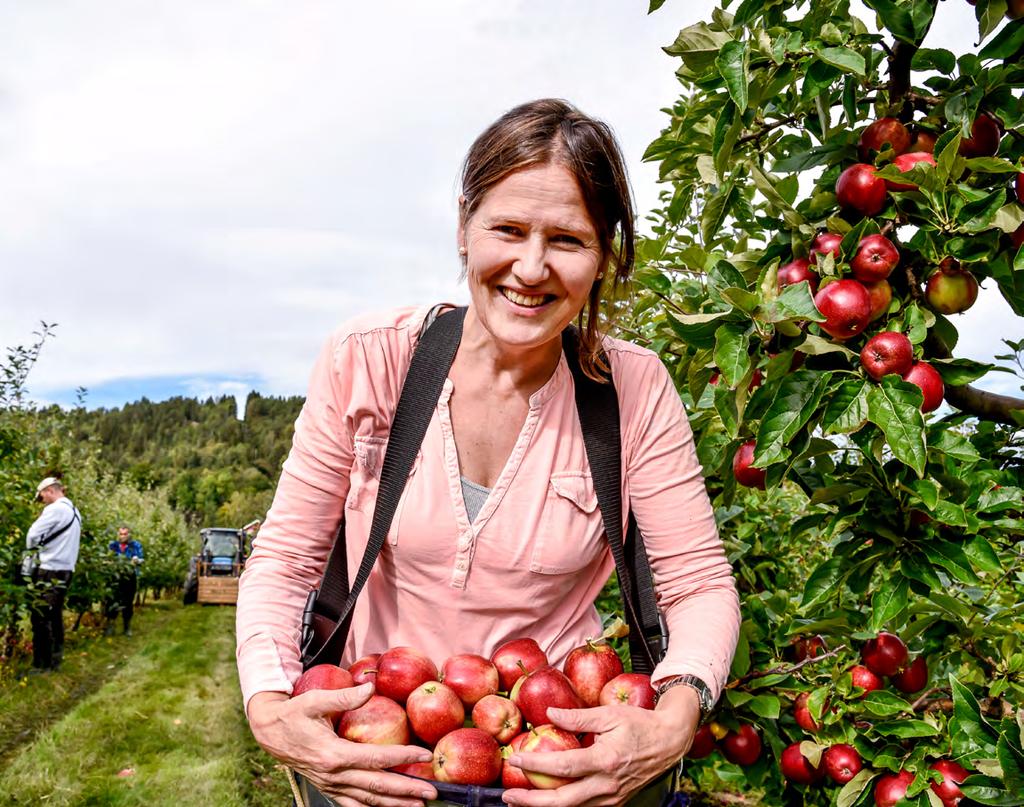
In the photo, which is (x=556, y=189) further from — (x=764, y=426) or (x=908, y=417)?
(x=908, y=417)

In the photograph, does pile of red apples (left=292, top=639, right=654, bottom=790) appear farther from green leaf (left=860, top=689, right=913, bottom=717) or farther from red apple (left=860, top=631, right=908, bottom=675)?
red apple (left=860, top=631, right=908, bottom=675)

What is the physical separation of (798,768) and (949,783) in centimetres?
36

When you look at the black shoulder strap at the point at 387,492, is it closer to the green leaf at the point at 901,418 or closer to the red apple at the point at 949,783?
the green leaf at the point at 901,418

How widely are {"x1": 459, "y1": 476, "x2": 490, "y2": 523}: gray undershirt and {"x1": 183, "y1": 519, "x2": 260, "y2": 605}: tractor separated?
57.1ft

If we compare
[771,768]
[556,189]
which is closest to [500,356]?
[556,189]

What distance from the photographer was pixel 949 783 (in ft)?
5.42

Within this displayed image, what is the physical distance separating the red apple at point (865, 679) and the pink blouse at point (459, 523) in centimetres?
49

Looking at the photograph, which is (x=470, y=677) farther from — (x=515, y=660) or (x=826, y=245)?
(x=826, y=245)

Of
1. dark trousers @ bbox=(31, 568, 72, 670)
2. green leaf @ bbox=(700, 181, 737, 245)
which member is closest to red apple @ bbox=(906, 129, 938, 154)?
green leaf @ bbox=(700, 181, 737, 245)

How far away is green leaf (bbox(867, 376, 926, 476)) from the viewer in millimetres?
1364

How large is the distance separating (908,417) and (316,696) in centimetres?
107

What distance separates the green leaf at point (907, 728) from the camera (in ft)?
5.55

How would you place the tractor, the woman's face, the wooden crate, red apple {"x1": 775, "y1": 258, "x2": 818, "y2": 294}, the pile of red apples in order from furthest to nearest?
the tractor, the wooden crate, red apple {"x1": 775, "y1": 258, "x2": 818, "y2": 294}, the woman's face, the pile of red apples

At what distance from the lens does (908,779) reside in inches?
68.1
